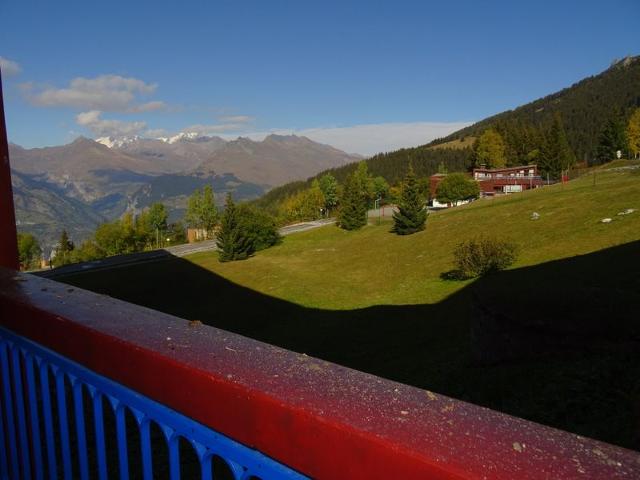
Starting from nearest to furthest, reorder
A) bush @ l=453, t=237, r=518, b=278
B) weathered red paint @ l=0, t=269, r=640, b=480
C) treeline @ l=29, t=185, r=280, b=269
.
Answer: weathered red paint @ l=0, t=269, r=640, b=480, bush @ l=453, t=237, r=518, b=278, treeline @ l=29, t=185, r=280, b=269

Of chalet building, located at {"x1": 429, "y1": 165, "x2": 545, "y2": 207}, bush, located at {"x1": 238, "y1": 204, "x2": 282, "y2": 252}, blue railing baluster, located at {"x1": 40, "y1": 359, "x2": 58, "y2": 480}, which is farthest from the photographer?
chalet building, located at {"x1": 429, "y1": 165, "x2": 545, "y2": 207}

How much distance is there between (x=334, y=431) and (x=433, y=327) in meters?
15.7

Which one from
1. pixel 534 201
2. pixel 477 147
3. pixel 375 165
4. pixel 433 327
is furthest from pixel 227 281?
pixel 375 165

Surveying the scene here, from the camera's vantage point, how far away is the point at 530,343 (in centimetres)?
885

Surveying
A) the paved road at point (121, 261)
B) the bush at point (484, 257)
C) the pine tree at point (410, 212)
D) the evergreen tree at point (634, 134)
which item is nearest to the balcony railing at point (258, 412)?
the bush at point (484, 257)

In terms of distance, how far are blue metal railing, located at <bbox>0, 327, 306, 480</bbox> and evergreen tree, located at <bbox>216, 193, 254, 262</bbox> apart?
41523 millimetres

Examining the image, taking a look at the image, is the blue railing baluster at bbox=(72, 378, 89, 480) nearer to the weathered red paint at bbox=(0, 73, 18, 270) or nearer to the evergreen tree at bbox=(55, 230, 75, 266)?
the weathered red paint at bbox=(0, 73, 18, 270)

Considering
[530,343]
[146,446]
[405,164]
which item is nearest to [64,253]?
[405,164]

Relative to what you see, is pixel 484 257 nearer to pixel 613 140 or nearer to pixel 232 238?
pixel 232 238

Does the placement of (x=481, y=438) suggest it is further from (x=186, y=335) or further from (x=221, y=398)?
(x=186, y=335)

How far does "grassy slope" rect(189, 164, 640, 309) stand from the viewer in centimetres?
2438

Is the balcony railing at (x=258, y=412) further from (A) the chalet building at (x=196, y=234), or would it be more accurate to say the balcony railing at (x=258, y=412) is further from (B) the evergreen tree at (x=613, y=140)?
(B) the evergreen tree at (x=613, y=140)

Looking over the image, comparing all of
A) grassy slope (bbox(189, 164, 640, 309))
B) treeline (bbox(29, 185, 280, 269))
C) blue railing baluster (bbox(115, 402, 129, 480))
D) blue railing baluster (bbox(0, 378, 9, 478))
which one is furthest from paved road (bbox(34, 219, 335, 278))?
blue railing baluster (bbox(115, 402, 129, 480))

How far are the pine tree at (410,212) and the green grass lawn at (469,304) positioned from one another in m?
1.16
